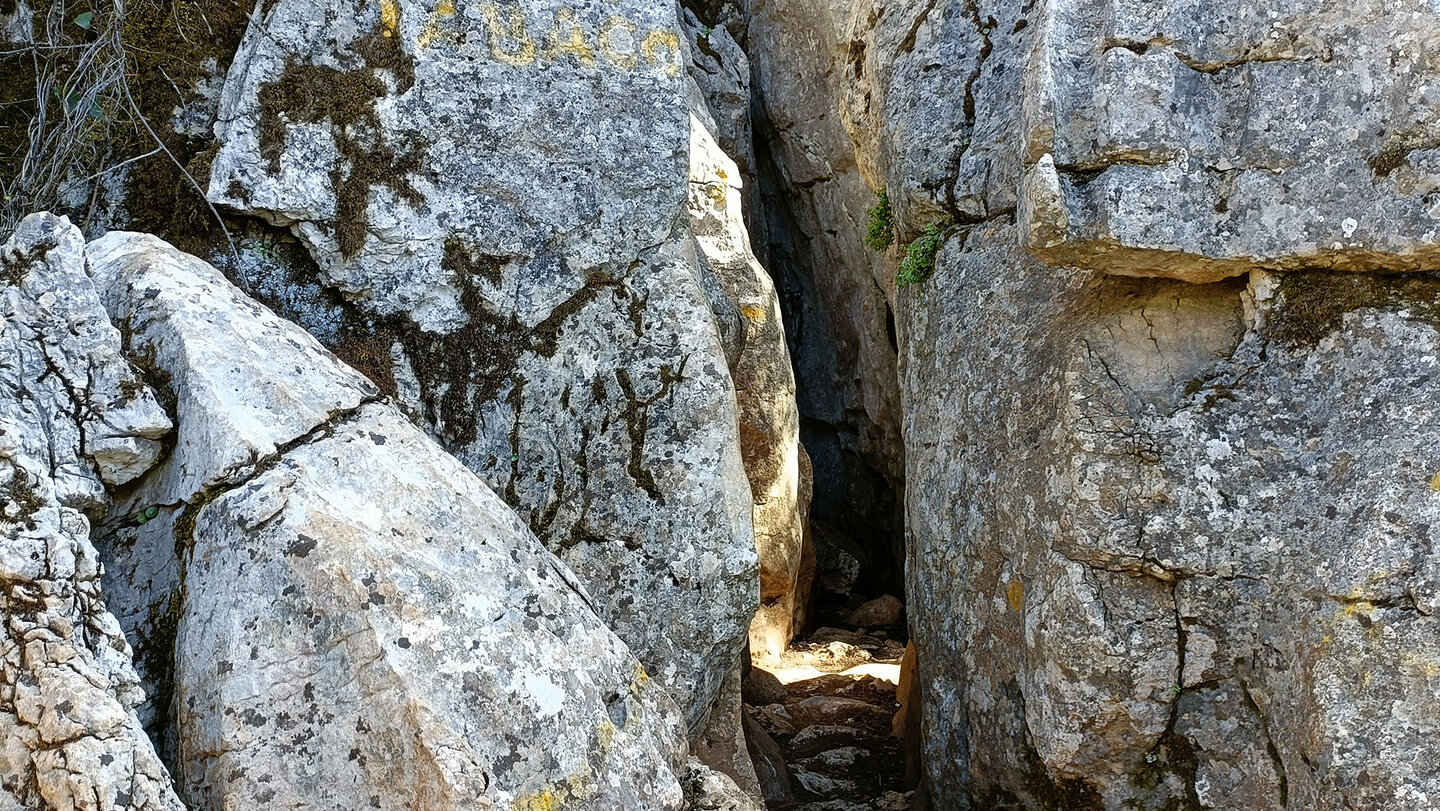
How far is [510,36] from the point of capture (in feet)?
15.2

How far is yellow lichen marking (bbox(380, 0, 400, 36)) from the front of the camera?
4.49 meters

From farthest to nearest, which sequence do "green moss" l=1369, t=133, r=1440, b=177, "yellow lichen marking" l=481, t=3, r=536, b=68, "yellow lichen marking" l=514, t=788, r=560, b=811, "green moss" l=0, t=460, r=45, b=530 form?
1. "yellow lichen marking" l=481, t=3, r=536, b=68
2. "green moss" l=1369, t=133, r=1440, b=177
3. "yellow lichen marking" l=514, t=788, r=560, b=811
4. "green moss" l=0, t=460, r=45, b=530

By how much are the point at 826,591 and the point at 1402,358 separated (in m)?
7.63

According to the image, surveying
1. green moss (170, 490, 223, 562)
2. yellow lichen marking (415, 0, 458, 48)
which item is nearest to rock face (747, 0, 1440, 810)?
yellow lichen marking (415, 0, 458, 48)

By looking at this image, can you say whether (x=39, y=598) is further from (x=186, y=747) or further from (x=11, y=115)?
(x=11, y=115)

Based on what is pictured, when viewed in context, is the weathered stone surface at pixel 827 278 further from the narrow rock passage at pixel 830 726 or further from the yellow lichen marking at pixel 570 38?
the yellow lichen marking at pixel 570 38

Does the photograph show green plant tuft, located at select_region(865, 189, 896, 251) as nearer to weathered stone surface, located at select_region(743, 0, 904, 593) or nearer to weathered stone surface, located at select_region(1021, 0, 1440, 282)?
weathered stone surface, located at select_region(1021, 0, 1440, 282)

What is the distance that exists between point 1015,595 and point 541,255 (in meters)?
2.41

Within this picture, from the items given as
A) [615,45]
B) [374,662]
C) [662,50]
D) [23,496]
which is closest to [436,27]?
[615,45]

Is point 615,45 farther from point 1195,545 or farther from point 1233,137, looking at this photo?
point 1195,545

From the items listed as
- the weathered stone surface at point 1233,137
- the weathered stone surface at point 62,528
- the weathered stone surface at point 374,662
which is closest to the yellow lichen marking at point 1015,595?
the weathered stone surface at point 1233,137

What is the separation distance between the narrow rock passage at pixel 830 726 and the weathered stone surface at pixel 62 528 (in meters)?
3.82

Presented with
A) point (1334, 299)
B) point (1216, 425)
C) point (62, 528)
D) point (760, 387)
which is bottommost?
point (62, 528)

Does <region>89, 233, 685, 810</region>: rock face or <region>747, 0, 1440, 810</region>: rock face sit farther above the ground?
<region>747, 0, 1440, 810</region>: rock face
